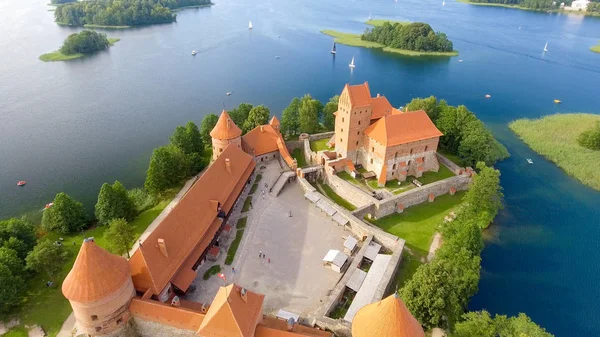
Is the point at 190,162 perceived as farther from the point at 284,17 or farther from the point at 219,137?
the point at 284,17

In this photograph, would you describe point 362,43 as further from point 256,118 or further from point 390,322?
point 390,322

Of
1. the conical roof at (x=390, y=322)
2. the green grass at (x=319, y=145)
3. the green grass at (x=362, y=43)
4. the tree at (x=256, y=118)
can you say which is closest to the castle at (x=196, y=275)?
the conical roof at (x=390, y=322)

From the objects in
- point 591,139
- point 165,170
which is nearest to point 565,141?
point 591,139

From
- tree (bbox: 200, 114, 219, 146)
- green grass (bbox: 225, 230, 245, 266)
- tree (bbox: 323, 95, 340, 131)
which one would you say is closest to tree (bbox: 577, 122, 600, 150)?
tree (bbox: 323, 95, 340, 131)

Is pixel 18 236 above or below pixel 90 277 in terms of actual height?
below

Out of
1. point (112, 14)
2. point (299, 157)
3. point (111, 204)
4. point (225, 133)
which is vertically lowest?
point (111, 204)

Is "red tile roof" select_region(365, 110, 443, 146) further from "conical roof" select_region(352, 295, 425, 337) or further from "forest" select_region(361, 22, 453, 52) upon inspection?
"forest" select_region(361, 22, 453, 52)
